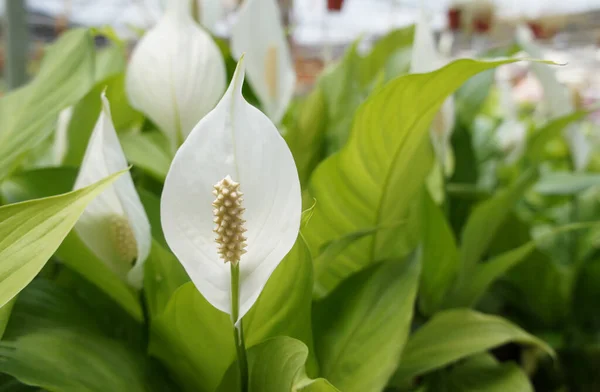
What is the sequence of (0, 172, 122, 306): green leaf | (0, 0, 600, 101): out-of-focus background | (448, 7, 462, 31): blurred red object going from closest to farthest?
(0, 172, 122, 306): green leaf, (0, 0, 600, 101): out-of-focus background, (448, 7, 462, 31): blurred red object

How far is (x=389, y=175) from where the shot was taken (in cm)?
33

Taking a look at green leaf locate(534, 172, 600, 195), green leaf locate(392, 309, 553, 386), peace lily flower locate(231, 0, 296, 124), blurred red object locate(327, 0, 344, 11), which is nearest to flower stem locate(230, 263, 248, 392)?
green leaf locate(392, 309, 553, 386)

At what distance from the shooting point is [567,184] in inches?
19.3

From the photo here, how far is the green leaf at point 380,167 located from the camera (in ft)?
0.88

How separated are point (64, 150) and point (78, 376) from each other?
22 cm

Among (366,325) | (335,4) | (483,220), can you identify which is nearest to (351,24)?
(335,4)

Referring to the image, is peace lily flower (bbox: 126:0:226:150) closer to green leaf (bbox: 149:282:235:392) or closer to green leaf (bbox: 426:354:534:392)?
green leaf (bbox: 149:282:235:392)

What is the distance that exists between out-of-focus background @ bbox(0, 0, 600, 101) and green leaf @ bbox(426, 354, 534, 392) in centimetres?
20

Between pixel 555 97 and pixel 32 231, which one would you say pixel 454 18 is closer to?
pixel 555 97

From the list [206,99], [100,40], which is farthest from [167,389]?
[100,40]

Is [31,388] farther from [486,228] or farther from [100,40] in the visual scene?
[100,40]

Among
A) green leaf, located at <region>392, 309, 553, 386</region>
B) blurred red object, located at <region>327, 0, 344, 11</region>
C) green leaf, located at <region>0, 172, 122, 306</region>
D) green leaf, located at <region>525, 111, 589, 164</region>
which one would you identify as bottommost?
green leaf, located at <region>392, 309, 553, 386</region>

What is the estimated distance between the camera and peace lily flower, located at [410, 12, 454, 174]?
0.36 m

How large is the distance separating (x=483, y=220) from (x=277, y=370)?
0.23 meters
